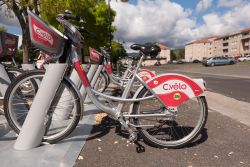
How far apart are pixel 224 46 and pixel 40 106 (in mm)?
129947

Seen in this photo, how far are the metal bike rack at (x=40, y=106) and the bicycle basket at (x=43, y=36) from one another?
0.22 m

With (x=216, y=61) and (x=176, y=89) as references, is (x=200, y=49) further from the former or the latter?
(x=176, y=89)

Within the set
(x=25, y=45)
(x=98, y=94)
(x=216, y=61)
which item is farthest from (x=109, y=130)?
(x=216, y=61)

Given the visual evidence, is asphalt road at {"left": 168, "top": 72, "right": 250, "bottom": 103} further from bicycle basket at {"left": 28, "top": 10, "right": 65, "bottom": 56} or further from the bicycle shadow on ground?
bicycle basket at {"left": 28, "top": 10, "right": 65, "bottom": 56}

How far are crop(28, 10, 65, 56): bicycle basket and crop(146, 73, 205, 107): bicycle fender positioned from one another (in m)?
1.23

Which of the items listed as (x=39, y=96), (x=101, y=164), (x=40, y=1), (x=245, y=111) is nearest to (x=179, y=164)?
(x=101, y=164)

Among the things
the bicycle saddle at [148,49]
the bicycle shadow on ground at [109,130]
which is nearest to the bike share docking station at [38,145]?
the bicycle shadow on ground at [109,130]

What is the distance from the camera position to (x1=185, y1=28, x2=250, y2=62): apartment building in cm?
10975

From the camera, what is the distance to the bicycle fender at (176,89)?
3.69 m

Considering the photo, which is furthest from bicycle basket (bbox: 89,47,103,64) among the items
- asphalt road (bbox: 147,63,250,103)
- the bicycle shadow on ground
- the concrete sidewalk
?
asphalt road (bbox: 147,63,250,103)

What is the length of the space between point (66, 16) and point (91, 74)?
113 inches

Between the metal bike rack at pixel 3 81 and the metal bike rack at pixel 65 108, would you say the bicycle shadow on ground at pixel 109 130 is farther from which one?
the metal bike rack at pixel 3 81

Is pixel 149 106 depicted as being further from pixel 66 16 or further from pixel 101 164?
pixel 66 16

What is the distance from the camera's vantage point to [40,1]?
1512 centimetres
